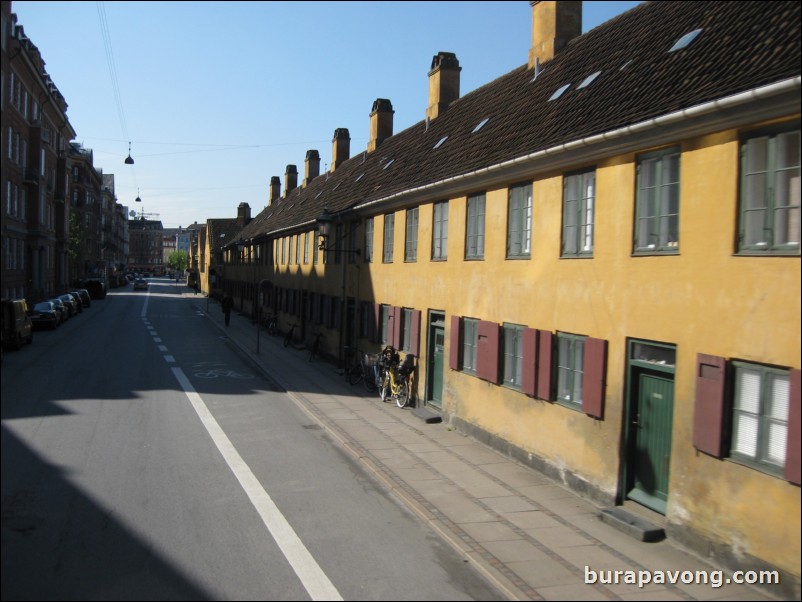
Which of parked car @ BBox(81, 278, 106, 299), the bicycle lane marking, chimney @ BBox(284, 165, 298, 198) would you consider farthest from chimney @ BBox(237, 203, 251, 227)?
the bicycle lane marking

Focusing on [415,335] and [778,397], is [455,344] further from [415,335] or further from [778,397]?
[778,397]

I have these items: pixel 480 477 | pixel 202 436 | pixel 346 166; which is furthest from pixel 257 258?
pixel 480 477

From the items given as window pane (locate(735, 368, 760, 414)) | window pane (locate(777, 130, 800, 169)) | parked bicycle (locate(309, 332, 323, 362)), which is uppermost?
window pane (locate(777, 130, 800, 169))

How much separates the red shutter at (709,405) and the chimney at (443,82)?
1649 centimetres

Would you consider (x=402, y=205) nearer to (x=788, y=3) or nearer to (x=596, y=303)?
(x=596, y=303)

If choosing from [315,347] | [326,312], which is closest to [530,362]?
[326,312]

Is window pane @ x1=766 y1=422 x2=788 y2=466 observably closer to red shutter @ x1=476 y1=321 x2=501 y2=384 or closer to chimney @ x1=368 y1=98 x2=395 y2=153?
red shutter @ x1=476 y1=321 x2=501 y2=384

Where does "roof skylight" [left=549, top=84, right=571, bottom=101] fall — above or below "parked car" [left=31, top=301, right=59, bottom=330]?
above

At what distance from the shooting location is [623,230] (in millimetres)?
9375

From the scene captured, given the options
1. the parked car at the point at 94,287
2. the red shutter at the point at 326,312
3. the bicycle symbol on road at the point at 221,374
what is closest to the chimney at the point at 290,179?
the parked car at the point at 94,287

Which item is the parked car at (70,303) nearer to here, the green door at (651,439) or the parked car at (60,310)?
the parked car at (60,310)

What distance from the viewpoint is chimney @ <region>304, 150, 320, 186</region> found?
4528 centimetres

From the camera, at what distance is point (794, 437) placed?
6.66 m

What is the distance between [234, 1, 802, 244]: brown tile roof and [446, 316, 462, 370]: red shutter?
301 centimetres
